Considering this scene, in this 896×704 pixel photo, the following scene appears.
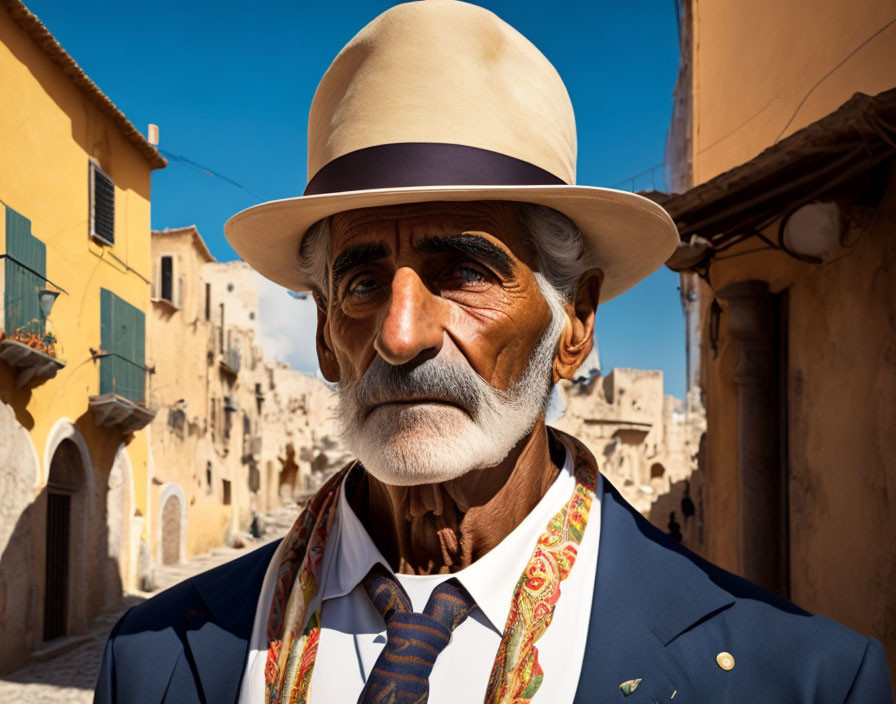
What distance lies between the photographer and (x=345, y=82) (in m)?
1.93

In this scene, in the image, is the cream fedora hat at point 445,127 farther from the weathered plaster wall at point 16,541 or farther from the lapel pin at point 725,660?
the weathered plaster wall at point 16,541

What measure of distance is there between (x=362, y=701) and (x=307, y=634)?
23cm

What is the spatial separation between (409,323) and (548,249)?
43 cm

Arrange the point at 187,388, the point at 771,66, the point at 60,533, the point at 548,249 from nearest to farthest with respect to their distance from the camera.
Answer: the point at 548,249 < the point at 771,66 < the point at 60,533 < the point at 187,388

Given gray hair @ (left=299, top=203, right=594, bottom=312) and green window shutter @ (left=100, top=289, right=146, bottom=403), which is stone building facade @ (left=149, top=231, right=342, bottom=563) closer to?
green window shutter @ (left=100, top=289, right=146, bottom=403)

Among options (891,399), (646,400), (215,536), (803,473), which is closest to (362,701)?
(891,399)

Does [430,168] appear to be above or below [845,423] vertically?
above

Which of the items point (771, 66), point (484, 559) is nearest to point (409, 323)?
point (484, 559)

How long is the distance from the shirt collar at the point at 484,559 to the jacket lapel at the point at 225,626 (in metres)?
0.18

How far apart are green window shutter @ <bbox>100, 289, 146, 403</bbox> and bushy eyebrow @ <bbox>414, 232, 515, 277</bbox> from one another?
1346 centimetres

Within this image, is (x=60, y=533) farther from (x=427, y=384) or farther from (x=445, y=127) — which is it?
(x=445, y=127)

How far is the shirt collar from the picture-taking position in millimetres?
1798

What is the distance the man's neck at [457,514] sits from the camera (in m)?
1.91

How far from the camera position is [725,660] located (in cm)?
162
